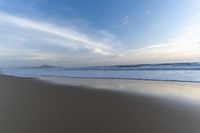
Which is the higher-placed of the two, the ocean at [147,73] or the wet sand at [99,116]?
the ocean at [147,73]

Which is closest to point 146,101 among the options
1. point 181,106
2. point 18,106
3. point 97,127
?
point 181,106

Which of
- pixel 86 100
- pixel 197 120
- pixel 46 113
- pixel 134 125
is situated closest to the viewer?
pixel 134 125

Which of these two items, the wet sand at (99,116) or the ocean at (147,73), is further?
the ocean at (147,73)

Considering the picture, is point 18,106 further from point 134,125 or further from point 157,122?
point 157,122

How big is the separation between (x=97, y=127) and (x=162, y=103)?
245 cm

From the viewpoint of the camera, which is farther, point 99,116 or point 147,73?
point 147,73

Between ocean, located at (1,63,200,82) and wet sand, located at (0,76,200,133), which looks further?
ocean, located at (1,63,200,82)

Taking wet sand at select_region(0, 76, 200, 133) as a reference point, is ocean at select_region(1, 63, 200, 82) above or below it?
above

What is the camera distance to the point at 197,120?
3854mm

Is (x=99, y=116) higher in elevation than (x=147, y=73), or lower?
lower

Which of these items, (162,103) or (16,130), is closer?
(16,130)

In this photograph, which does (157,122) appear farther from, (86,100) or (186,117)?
(86,100)

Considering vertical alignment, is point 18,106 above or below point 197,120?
above

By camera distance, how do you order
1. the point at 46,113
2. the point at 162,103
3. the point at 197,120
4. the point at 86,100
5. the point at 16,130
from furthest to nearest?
the point at 86,100 < the point at 162,103 < the point at 46,113 < the point at 197,120 < the point at 16,130
